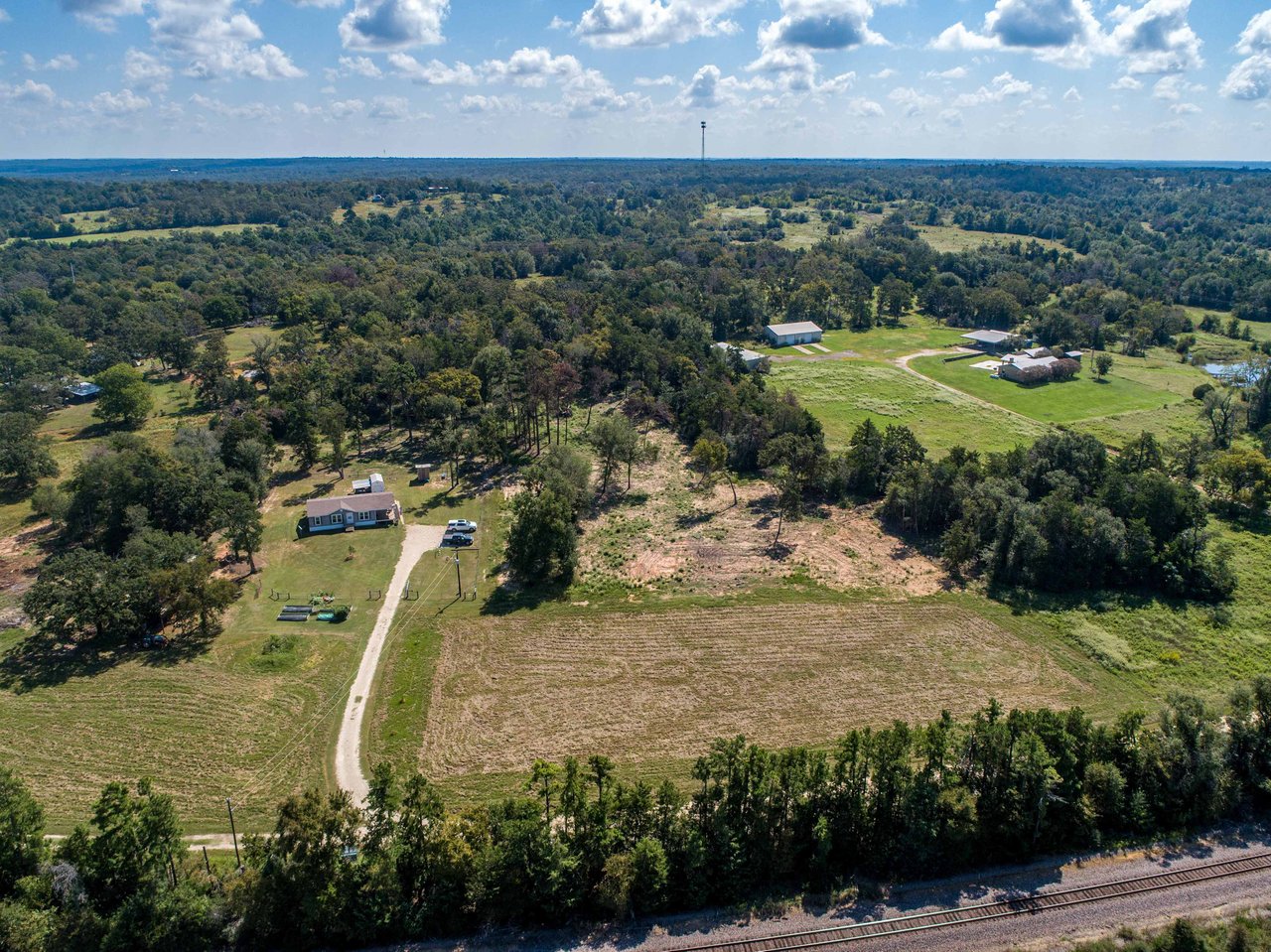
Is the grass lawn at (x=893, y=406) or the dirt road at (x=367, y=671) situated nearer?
the dirt road at (x=367, y=671)

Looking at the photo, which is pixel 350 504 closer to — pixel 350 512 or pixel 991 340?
pixel 350 512

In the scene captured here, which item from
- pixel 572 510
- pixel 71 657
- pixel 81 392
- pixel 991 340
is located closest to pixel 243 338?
pixel 81 392

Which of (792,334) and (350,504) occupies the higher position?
(792,334)

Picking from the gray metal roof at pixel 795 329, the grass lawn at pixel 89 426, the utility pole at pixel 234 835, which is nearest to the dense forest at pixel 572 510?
the utility pole at pixel 234 835

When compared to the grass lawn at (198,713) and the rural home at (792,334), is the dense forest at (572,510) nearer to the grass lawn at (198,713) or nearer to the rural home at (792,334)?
the grass lawn at (198,713)

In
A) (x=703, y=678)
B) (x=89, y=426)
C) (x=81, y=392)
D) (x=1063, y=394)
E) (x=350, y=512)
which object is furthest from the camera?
(x=1063, y=394)

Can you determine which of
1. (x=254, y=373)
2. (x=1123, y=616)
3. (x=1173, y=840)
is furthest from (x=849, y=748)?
(x=254, y=373)

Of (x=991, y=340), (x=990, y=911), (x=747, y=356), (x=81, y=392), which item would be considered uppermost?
(x=991, y=340)
